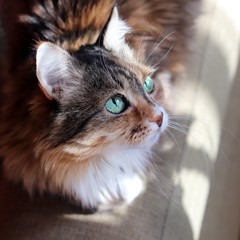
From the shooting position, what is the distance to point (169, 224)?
42.9 inches

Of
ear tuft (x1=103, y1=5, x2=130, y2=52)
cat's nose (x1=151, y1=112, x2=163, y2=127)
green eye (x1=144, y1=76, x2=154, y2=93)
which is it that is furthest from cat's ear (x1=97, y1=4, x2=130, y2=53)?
cat's nose (x1=151, y1=112, x2=163, y2=127)

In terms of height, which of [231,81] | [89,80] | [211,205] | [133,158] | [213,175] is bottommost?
[211,205]

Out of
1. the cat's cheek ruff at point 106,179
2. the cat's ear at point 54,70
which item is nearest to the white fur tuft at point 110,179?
the cat's cheek ruff at point 106,179

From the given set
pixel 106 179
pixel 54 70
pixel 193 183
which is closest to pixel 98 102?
pixel 54 70

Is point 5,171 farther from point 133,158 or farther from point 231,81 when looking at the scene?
point 231,81

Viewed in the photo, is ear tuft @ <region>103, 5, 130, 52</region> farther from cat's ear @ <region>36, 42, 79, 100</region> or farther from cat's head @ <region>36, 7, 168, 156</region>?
cat's ear @ <region>36, 42, 79, 100</region>

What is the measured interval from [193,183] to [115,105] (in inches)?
17.2

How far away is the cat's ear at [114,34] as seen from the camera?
3.17ft

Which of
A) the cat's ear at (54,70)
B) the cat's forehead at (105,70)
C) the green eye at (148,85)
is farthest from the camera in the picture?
the green eye at (148,85)

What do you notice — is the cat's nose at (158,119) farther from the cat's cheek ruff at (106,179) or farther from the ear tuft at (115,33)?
the ear tuft at (115,33)

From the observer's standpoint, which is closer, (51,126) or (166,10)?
(51,126)

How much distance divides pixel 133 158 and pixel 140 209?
0.17 metres

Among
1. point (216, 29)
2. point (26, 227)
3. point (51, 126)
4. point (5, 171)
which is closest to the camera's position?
point (51, 126)

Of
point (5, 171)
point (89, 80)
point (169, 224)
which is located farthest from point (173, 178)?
point (5, 171)
